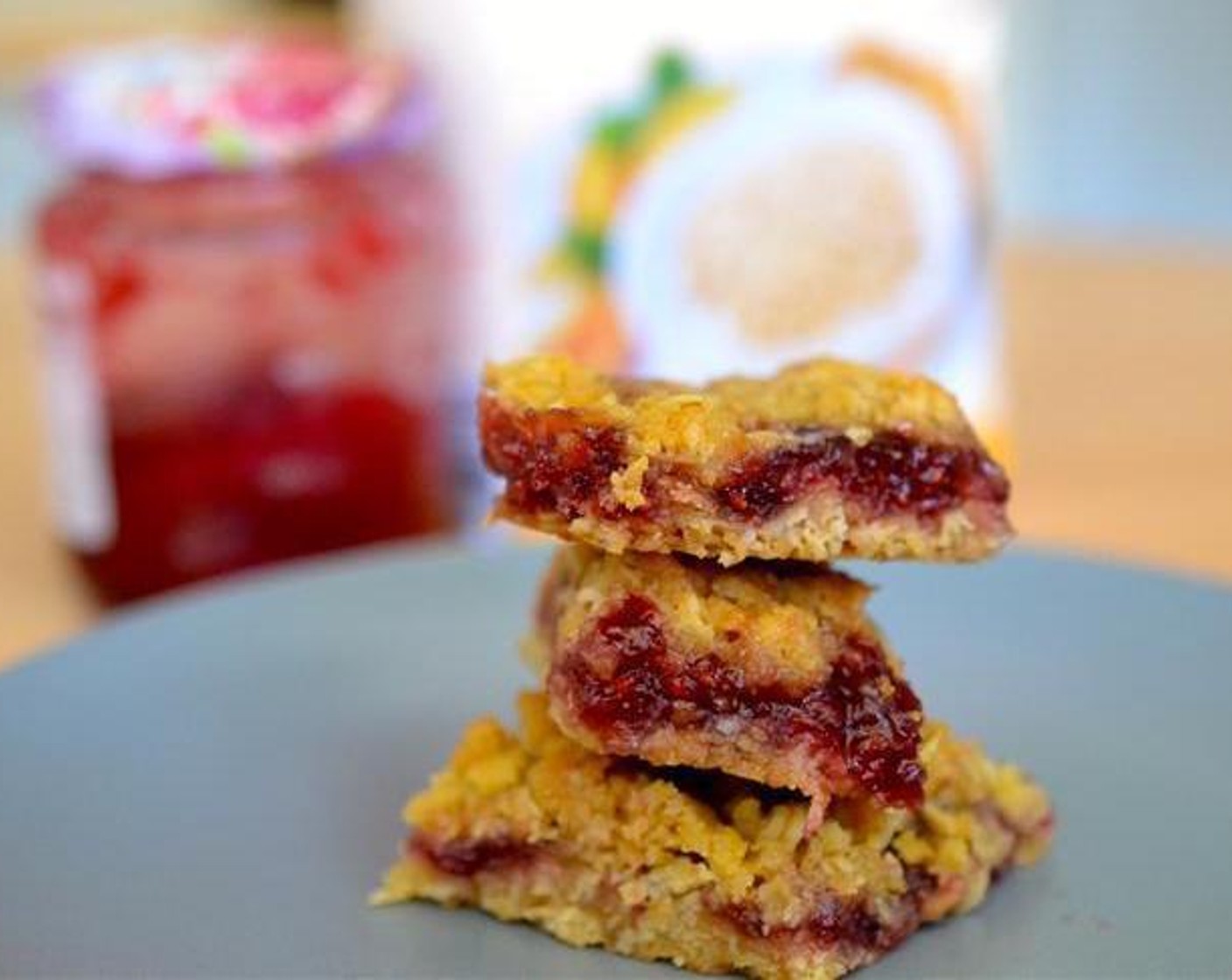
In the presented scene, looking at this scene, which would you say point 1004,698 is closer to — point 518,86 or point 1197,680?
point 1197,680

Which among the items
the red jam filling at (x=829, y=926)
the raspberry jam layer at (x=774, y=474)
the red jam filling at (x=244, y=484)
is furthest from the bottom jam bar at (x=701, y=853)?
the red jam filling at (x=244, y=484)

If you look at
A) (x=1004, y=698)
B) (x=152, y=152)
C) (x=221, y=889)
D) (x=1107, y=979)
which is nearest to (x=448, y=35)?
(x=152, y=152)

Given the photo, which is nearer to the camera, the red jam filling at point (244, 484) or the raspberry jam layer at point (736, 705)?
the raspberry jam layer at point (736, 705)

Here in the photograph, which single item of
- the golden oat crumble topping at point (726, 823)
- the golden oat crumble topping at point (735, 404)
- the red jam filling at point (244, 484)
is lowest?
the red jam filling at point (244, 484)

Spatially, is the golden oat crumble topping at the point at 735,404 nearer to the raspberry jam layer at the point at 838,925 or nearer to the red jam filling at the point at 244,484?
the raspberry jam layer at the point at 838,925

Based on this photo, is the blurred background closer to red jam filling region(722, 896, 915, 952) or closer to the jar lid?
the jar lid

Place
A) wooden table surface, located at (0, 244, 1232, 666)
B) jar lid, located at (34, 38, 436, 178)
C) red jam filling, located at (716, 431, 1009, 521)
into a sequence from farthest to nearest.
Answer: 1. wooden table surface, located at (0, 244, 1232, 666)
2. jar lid, located at (34, 38, 436, 178)
3. red jam filling, located at (716, 431, 1009, 521)

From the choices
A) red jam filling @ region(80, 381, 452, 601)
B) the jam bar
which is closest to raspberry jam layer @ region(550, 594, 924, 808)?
the jam bar

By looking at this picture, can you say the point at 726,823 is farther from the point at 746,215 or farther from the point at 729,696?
the point at 746,215
